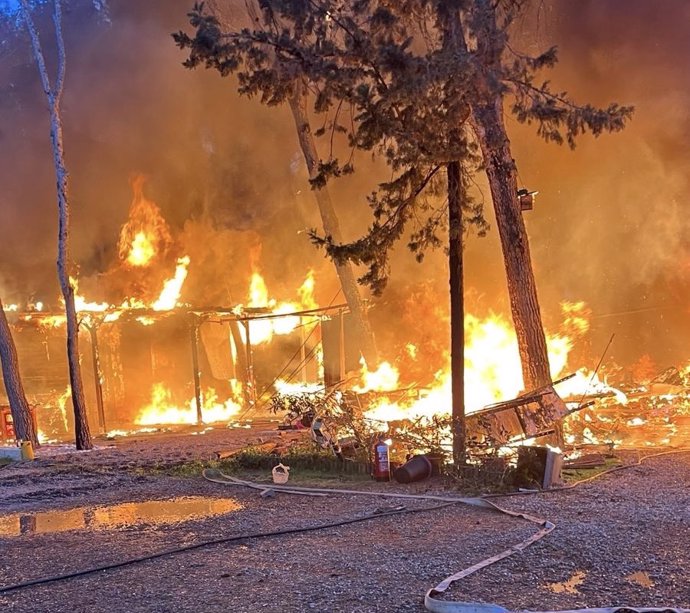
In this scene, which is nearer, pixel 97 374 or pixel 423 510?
pixel 423 510

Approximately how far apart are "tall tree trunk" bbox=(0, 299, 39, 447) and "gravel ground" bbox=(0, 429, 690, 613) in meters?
7.06

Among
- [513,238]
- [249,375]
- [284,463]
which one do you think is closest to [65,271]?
[249,375]

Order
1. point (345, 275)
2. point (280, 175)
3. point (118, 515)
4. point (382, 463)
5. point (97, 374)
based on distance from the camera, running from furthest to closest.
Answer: point (280, 175) < point (345, 275) < point (97, 374) < point (382, 463) < point (118, 515)

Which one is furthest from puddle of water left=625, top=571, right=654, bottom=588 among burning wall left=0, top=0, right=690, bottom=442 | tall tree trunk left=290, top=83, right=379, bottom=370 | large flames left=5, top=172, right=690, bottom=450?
tall tree trunk left=290, top=83, right=379, bottom=370

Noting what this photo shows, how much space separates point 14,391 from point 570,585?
13.9m

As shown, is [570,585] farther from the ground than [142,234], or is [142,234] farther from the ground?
[142,234]

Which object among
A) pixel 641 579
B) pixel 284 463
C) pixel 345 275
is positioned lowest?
pixel 641 579

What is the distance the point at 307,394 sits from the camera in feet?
41.4

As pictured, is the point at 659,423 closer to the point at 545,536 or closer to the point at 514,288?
the point at 514,288

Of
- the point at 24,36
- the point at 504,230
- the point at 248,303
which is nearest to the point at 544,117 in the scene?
the point at 504,230

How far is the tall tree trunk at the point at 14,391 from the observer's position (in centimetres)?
1556

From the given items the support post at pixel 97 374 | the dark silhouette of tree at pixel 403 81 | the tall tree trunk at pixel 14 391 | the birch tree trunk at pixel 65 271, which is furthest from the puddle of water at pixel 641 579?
the support post at pixel 97 374

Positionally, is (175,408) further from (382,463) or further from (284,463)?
(382,463)

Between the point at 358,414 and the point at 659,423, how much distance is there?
6.12m
